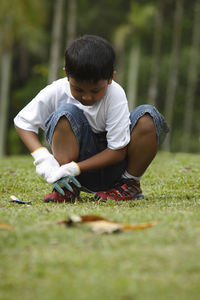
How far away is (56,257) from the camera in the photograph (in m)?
1.83

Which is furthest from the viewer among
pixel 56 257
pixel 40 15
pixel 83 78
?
pixel 40 15

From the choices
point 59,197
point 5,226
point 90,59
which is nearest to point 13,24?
point 59,197

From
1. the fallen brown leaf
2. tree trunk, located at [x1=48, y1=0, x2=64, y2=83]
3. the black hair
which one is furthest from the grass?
tree trunk, located at [x1=48, y1=0, x2=64, y2=83]

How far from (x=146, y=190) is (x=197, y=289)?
8.65 feet

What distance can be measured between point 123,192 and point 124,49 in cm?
2367

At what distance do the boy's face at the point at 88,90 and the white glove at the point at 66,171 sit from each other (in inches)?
14.8

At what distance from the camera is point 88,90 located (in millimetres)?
3111

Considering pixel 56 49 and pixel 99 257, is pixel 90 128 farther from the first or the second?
pixel 56 49

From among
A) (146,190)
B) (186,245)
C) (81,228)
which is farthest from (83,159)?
(186,245)

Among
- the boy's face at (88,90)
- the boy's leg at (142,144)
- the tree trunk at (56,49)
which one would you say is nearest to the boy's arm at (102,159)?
the boy's leg at (142,144)

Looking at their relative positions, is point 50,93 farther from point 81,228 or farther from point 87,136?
point 81,228

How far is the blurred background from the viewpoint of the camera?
19188 millimetres

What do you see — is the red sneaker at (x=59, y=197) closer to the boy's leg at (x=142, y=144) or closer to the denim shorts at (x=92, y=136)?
the denim shorts at (x=92, y=136)

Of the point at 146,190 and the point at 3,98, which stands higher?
the point at 146,190
